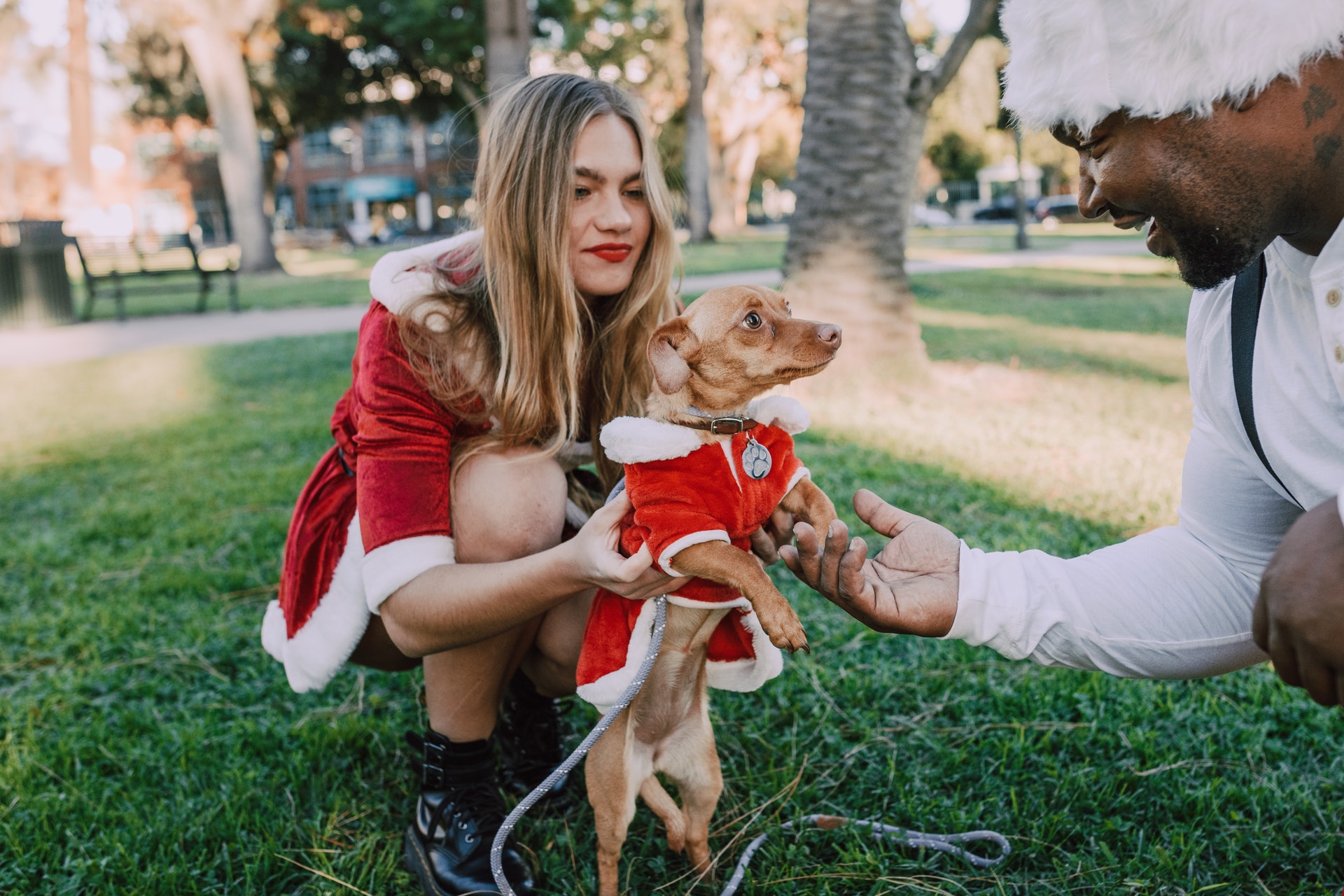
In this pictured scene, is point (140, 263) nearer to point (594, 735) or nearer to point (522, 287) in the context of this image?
point (522, 287)

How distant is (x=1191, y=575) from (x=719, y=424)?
96 centimetres

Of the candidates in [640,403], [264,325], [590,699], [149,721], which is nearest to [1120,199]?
[640,403]

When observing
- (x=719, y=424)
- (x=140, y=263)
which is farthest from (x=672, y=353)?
(x=140, y=263)

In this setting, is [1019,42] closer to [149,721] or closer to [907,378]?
[149,721]

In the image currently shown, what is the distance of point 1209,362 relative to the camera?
1.81m

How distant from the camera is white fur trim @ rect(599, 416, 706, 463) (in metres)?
1.84

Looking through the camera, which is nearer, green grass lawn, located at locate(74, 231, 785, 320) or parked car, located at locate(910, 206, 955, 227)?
green grass lawn, located at locate(74, 231, 785, 320)

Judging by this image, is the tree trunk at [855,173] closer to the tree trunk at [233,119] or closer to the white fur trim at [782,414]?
the white fur trim at [782,414]

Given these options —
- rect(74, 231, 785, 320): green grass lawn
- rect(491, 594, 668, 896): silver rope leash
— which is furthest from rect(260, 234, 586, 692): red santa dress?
rect(74, 231, 785, 320): green grass lawn

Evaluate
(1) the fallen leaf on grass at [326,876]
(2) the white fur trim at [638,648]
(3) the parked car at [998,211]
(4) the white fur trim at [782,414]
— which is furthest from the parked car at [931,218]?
(1) the fallen leaf on grass at [326,876]

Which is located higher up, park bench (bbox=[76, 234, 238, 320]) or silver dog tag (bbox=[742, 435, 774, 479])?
park bench (bbox=[76, 234, 238, 320])

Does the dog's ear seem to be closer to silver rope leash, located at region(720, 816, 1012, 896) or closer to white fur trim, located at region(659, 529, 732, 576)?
white fur trim, located at region(659, 529, 732, 576)

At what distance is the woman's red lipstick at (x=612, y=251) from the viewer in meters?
2.23

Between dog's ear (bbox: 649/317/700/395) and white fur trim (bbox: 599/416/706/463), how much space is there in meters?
0.10
